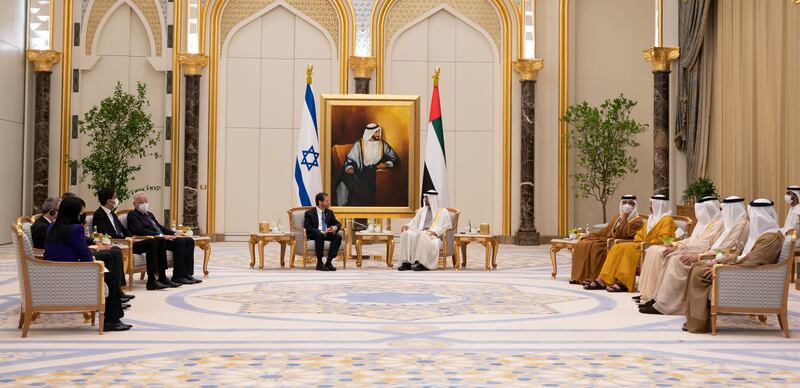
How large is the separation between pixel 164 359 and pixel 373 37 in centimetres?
1229

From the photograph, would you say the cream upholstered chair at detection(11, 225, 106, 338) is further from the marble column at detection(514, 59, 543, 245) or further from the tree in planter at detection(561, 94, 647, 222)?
the marble column at detection(514, 59, 543, 245)

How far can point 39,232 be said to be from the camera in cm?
739

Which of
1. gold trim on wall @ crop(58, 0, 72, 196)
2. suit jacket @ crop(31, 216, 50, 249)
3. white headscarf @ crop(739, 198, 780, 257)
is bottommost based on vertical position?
suit jacket @ crop(31, 216, 50, 249)

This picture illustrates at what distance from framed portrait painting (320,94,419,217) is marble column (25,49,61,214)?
5.79 metres

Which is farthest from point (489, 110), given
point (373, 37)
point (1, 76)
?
point (1, 76)

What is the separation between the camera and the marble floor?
4797 mm

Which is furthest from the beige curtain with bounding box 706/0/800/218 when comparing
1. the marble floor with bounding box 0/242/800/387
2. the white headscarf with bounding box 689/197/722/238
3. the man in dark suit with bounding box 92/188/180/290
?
the man in dark suit with bounding box 92/188/180/290

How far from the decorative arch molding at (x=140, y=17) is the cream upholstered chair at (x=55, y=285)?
36.8 feet

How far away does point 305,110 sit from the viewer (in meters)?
13.6

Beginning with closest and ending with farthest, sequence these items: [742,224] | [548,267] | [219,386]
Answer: [219,386], [742,224], [548,267]

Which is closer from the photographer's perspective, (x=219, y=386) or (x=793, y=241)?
(x=219, y=386)

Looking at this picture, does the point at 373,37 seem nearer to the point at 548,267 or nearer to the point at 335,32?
the point at 335,32

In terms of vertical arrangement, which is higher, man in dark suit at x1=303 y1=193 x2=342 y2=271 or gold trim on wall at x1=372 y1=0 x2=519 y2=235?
gold trim on wall at x1=372 y1=0 x2=519 y2=235

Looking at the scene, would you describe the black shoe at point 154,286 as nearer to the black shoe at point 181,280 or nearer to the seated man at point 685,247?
the black shoe at point 181,280
